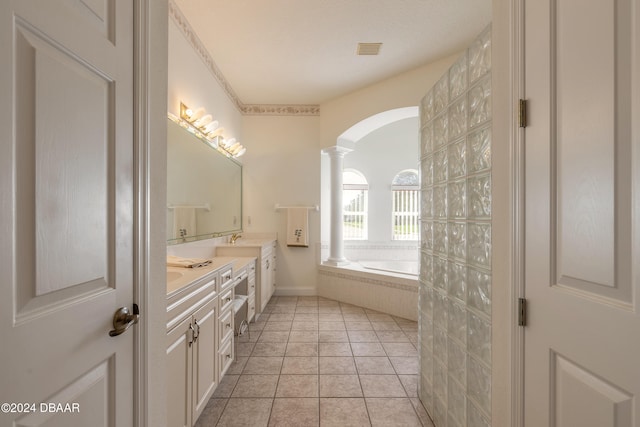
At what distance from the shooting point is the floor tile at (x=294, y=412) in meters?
1.61

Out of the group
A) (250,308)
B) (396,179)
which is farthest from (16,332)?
(396,179)

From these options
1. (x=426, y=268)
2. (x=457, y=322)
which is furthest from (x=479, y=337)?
(x=426, y=268)

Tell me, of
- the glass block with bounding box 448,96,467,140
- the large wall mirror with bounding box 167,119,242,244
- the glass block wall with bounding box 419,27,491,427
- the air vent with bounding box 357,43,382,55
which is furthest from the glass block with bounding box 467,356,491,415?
the air vent with bounding box 357,43,382,55

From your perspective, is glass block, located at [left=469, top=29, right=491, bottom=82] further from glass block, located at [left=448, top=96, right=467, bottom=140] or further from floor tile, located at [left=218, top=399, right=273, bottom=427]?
floor tile, located at [left=218, top=399, right=273, bottom=427]

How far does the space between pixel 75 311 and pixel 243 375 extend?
69.5 inches

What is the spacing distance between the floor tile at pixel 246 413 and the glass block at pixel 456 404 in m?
1.04

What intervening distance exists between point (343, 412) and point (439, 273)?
107 centimetres

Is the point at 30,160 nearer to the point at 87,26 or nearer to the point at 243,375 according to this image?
the point at 87,26

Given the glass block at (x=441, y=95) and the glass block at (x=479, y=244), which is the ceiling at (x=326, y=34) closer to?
the glass block at (x=441, y=95)

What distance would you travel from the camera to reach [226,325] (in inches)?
76.0

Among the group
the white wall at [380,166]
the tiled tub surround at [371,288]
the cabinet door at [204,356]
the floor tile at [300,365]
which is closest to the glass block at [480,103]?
the cabinet door at [204,356]

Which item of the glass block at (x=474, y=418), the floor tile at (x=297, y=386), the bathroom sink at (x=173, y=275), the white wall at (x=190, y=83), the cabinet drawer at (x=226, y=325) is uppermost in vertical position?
the white wall at (x=190, y=83)

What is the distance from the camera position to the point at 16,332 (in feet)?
1.65

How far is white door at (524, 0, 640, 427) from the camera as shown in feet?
1.98
